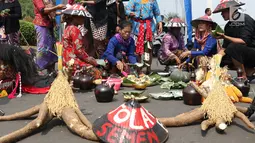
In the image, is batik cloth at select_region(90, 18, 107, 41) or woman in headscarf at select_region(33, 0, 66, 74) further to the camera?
batik cloth at select_region(90, 18, 107, 41)

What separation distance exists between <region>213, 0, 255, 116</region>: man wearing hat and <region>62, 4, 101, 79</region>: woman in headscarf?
2.15 metres

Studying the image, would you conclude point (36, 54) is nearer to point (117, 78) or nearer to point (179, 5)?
point (117, 78)

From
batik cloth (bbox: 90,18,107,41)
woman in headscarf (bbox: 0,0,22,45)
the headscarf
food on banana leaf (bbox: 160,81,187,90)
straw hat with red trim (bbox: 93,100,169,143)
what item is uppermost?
woman in headscarf (bbox: 0,0,22,45)

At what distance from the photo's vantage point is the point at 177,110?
3.55 m

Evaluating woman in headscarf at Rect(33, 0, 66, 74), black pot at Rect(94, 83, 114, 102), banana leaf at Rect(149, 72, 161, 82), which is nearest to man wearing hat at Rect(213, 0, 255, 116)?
banana leaf at Rect(149, 72, 161, 82)

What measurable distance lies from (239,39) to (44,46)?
329cm

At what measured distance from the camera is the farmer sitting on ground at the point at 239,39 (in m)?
5.08

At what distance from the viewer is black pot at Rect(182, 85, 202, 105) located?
363cm

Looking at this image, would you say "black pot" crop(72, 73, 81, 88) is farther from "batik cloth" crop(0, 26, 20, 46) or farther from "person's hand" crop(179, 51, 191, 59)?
"person's hand" crop(179, 51, 191, 59)

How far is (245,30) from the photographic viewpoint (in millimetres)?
5066

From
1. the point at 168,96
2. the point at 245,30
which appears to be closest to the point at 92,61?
the point at 168,96

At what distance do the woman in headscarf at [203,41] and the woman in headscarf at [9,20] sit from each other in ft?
9.86

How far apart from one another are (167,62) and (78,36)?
7.74ft

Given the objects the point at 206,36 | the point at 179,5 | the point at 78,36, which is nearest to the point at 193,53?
the point at 206,36
